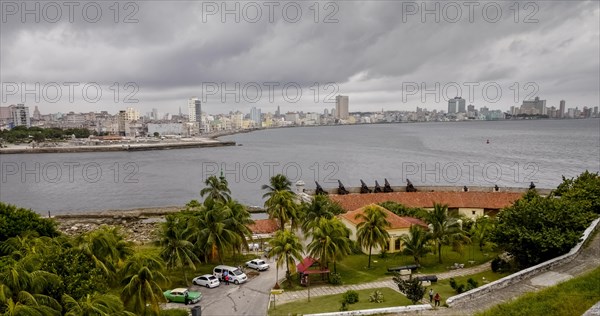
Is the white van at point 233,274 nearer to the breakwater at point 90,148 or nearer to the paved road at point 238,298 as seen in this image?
the paved road at point 238,298

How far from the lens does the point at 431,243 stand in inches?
1179

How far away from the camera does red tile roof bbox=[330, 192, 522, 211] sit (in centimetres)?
4354

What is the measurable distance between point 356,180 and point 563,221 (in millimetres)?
65795

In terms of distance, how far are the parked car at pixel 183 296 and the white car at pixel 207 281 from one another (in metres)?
2.04

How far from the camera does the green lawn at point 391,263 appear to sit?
27.7 m

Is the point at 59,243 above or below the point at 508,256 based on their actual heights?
above

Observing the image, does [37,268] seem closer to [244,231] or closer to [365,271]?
[244,231]

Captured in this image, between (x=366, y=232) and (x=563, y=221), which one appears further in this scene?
(x=366, y=232)

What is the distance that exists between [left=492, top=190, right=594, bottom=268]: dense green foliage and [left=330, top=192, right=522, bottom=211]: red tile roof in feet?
57.3

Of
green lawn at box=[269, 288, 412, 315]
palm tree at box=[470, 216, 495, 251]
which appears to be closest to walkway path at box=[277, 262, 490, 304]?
green lawn at box=[269, 288, 412, 315]

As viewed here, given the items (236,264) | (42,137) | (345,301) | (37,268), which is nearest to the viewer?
(37,268)

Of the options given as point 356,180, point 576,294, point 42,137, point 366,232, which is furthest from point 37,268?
point 42,137

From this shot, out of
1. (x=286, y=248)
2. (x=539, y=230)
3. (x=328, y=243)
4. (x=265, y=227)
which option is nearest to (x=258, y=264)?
(x=286, y=248)

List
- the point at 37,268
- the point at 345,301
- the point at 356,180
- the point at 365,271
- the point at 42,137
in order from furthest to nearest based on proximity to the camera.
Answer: the point at 42,137
the point at 356,180
the point at 365,271
the point at 345,301
the point at 37,268
